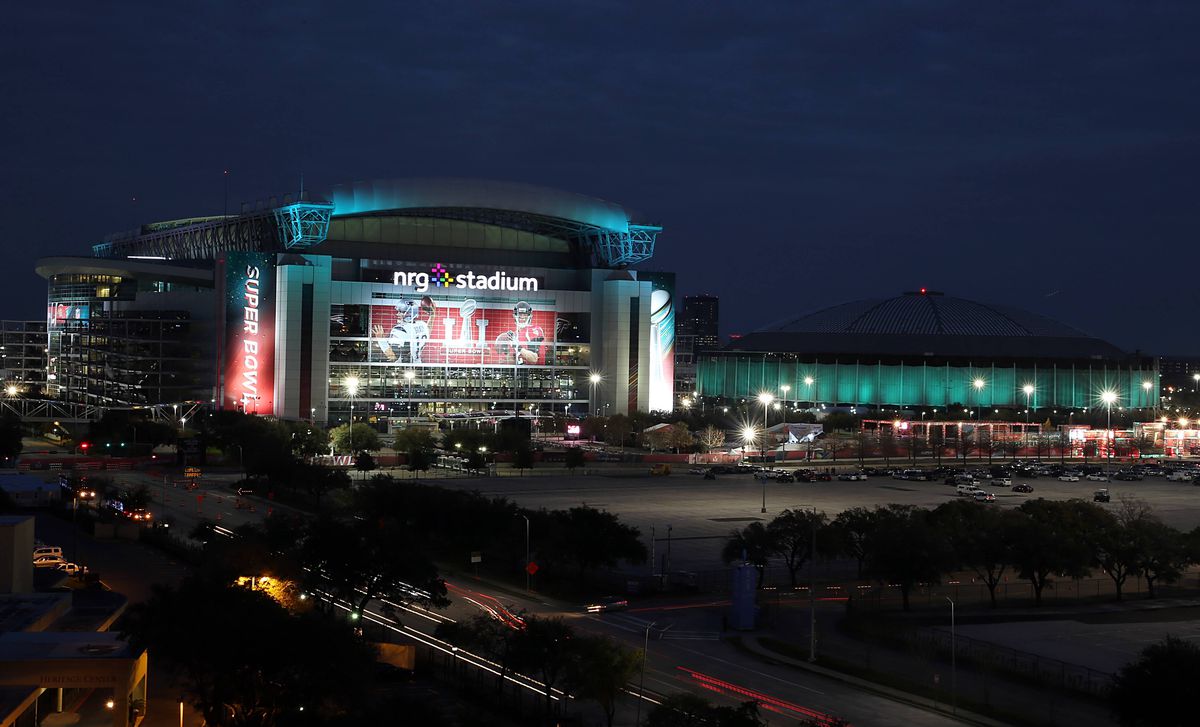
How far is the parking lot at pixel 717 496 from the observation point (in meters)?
66.8

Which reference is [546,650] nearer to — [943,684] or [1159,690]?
[943,684]

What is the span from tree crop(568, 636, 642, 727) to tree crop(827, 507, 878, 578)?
78.0ft

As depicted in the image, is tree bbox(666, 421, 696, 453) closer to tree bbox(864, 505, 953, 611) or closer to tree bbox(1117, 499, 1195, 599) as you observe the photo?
tree bbox(1117, 499, 1195, 599)

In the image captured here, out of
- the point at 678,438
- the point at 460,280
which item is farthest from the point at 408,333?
the point at 678,438

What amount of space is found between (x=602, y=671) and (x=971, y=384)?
446 feet

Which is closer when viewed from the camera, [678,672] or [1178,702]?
[1178,702]

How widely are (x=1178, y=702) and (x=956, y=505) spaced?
30.3 metres

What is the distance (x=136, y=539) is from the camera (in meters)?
61.0

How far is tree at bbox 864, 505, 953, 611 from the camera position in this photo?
1870 inches

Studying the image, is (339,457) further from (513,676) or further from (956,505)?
(513,676)

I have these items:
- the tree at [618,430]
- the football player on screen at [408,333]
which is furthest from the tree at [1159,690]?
the football player on screen at [408,333]

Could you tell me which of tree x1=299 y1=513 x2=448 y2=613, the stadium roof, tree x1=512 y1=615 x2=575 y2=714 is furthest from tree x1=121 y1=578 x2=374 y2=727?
the stadium roof

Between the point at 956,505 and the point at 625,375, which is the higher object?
the point at 625,375

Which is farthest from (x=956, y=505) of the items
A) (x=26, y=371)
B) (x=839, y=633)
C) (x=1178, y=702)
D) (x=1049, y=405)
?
(x=26, y=371)
